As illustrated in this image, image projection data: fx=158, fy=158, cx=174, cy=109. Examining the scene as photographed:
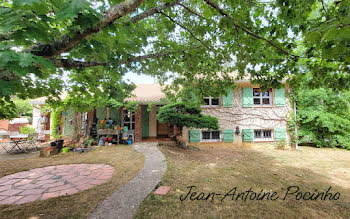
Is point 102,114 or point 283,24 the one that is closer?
point 283,24

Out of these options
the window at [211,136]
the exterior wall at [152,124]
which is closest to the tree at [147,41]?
the window at [211,136]

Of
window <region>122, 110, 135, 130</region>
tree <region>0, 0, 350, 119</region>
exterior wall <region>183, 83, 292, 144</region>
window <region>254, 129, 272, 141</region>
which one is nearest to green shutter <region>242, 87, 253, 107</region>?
exterior wall <region>183, 83, 292, 144</region>

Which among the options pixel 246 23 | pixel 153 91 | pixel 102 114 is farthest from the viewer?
pixel 153 91

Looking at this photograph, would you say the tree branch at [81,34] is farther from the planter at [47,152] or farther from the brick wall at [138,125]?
the brick wall at [138,125]

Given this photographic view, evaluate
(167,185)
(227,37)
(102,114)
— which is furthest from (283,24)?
(102,114)

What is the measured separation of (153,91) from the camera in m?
12.2

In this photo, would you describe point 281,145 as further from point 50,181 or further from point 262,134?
point 50,181

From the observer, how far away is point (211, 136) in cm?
1034

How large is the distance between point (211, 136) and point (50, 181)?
8417mm

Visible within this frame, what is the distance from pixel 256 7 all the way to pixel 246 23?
81 cm

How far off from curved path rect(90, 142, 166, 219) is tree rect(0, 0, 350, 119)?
2.14 meters

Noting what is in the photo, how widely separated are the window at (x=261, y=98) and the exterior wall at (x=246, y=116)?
15.0 inches

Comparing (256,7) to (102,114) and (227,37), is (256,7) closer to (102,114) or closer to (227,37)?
(227,37)

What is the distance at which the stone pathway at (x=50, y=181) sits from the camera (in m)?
3.29
